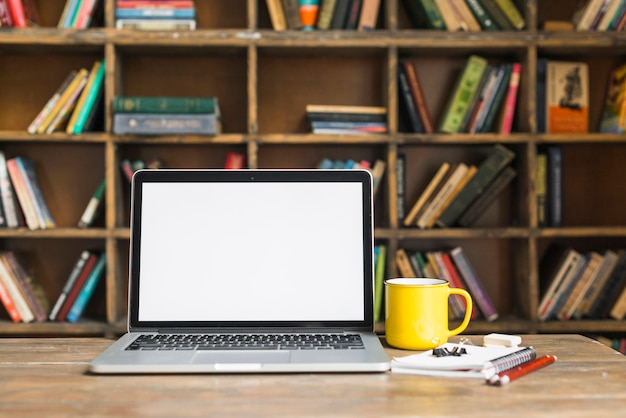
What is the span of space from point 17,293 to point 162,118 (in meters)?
0.85

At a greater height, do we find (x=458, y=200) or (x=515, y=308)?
(x=458, y=200)

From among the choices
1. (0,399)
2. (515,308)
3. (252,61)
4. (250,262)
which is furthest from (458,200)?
(0,399)

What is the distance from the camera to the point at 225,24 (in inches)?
102

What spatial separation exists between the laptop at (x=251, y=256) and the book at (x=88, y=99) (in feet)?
4.24

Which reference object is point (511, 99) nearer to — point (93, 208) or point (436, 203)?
point (436, 203)

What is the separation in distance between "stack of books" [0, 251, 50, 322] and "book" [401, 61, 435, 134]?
161 centimetres

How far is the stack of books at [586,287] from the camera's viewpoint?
2.39 m

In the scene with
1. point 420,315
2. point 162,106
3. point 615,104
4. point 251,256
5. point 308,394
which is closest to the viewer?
point 308,394

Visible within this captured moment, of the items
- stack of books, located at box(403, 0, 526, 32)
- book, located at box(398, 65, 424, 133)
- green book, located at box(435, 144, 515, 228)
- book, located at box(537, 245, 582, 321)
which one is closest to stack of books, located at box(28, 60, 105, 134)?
book, located at box(398, 65, 424, 133)

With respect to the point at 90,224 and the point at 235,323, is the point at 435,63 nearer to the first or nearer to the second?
the point at 90,224

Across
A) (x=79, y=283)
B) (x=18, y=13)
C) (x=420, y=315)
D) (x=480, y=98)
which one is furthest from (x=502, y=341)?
(x=18, y=13)

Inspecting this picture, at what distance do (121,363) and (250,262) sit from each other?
32 cm

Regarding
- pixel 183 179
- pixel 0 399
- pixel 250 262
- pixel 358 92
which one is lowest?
pixel 0 399

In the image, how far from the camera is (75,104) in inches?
92.7
